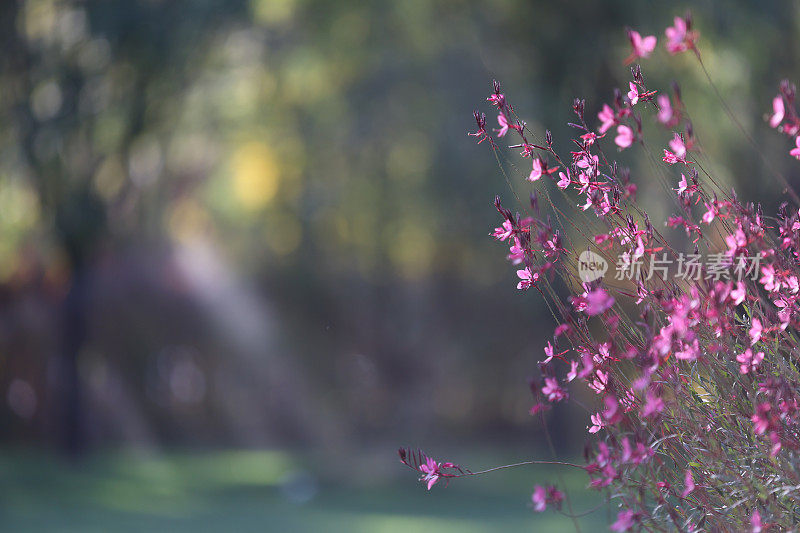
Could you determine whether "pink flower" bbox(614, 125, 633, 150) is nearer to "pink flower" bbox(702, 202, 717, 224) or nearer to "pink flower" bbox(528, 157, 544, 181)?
"pink flower" bbox(528, 157, 544, 181)

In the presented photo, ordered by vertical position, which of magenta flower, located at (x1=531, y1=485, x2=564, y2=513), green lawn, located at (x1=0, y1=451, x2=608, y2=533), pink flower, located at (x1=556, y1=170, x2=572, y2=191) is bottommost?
magenta flower, located at (x1=531, y1=485, x2=564, y2=513)

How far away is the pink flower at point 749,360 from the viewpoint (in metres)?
2.03

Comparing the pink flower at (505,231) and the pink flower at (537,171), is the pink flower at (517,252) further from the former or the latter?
the pink flower at (537,171)

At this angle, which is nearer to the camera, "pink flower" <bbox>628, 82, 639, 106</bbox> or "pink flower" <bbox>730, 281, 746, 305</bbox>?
"pink flower" <bbox>730, 281, 746, 305</bbox>

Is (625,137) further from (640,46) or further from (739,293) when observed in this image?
(739,293)

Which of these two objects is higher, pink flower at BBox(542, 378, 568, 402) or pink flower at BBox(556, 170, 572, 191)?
pink flower at BBox(556, 170, 572, 191)

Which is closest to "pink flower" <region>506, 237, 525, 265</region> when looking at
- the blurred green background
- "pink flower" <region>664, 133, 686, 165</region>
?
"pink flower" <region>664, 133, 686, 165</region>

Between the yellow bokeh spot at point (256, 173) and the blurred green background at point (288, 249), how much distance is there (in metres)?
0.05

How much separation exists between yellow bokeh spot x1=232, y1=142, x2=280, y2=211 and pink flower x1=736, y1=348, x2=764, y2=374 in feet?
49.8

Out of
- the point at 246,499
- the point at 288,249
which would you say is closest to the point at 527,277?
the point at 246,499

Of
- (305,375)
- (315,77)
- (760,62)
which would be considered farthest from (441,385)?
(760,62)

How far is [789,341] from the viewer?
232 centimetres

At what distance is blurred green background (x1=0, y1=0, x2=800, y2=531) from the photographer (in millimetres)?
10445

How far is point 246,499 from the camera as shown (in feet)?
36.2
